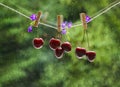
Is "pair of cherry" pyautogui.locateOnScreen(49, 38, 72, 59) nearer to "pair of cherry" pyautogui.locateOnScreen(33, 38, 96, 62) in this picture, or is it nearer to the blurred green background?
"pair of cherry" pyautogui.locateOnScreen(33, 38, 96, 62)

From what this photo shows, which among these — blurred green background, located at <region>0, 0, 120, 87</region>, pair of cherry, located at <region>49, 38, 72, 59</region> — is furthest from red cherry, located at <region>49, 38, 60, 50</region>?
blurred green background, located at <region>0, 0, 120, 87</region>

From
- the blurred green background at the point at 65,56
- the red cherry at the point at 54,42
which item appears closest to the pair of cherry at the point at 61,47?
the red cherry at the point at 54,42

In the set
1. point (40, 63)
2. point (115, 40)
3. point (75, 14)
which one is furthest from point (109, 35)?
point (40, 63)

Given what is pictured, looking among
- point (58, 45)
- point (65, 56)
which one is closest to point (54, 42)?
point (58, 45)

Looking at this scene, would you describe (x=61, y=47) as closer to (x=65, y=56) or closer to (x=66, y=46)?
(x=66, y=46)

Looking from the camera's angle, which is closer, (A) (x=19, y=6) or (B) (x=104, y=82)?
(A) (x=19, y=6)

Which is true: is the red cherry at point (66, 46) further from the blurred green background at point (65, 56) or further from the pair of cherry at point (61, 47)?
the blurred green background at point (65, 56)

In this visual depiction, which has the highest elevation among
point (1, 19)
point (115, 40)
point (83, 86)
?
point (1, 19)

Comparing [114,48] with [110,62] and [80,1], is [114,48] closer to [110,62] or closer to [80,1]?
[110,62]

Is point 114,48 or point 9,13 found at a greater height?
point 9,13
